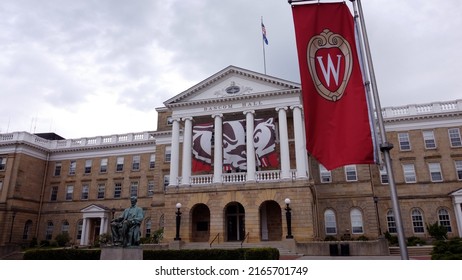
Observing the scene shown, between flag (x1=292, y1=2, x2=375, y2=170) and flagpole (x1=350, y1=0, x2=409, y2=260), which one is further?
flag (x1=292, y1=2, x2=375, y2=170)

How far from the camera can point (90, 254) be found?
70.2ft

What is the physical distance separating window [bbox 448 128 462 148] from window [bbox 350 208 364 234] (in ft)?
40.0

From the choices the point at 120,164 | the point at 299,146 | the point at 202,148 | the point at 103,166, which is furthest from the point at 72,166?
the point at 299,146

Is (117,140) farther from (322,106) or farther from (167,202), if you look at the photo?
(322,106)

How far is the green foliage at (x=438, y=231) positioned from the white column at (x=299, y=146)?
527 inches

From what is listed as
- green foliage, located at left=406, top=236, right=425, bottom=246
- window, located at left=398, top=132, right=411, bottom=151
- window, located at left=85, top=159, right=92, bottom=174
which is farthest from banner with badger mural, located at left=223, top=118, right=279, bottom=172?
window, located at left=85, top=159, right=92, bottom=174

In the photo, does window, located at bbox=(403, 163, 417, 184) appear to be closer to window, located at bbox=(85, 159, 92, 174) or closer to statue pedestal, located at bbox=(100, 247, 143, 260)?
statue pedestal, located at bbox=(100, 247, 143, 260)

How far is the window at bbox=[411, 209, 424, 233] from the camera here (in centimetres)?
3494

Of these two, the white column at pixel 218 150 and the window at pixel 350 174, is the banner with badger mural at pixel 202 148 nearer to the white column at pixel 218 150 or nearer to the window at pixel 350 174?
the white column at pixel 218 150

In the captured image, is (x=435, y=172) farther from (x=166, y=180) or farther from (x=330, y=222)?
(x=166, y=180)

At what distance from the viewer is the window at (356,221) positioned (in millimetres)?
35219

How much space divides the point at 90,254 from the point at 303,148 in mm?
19069

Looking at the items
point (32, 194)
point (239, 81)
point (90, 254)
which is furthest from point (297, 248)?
point (32, 194)

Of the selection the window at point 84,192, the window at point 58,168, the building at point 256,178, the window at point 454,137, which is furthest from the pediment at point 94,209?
the window at point 454,137
